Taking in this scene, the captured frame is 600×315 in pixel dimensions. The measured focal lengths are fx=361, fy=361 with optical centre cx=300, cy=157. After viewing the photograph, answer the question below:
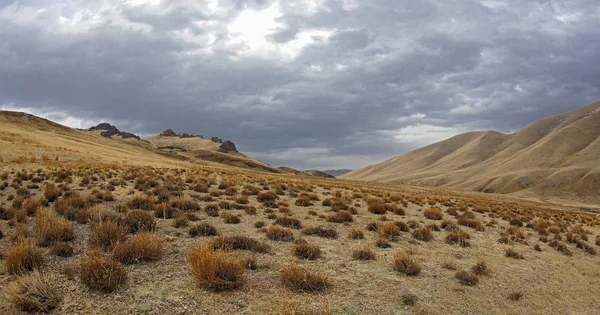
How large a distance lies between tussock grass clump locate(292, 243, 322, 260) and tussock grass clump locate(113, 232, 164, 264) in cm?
379

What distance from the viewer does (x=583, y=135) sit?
167250 millimetres

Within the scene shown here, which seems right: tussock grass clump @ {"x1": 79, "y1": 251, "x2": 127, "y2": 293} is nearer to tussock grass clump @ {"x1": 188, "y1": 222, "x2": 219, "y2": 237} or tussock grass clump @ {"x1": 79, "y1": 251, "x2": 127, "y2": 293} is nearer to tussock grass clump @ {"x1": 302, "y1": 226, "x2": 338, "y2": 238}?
tussock grass clump @ {"x1": 188, "y1": 222, "x2": 219, "y2": 237}

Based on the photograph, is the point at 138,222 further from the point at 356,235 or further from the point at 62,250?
the point at 356,235

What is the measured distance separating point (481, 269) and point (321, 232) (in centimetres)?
553

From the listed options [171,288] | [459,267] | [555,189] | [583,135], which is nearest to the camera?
[171,288]

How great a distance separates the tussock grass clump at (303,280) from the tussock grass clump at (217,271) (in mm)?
1021

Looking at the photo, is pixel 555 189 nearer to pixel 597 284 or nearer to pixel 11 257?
pixel 597 284

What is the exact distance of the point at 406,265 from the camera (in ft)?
33.5

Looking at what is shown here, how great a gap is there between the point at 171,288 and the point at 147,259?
191cm

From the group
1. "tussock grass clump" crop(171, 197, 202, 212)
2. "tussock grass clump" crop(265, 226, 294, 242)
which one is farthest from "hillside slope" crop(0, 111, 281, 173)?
"tussock grass clump" crop(265, 226, 294, 242)

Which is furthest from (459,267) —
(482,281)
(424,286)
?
(424,286)

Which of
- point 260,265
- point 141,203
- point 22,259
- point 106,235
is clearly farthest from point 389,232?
point 22,259

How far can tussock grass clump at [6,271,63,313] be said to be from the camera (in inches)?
254

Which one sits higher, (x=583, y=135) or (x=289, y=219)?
(x=583, y=135)
